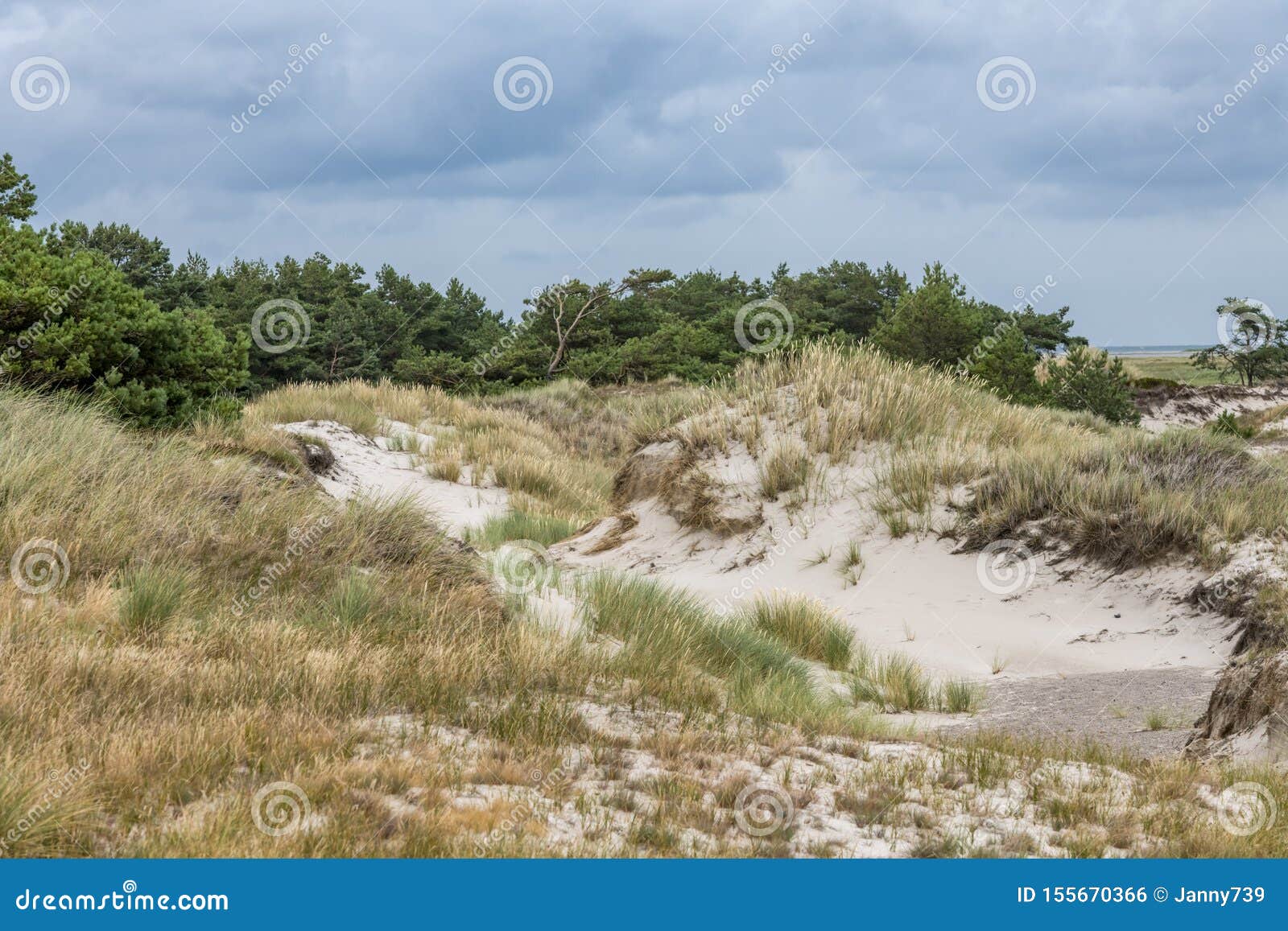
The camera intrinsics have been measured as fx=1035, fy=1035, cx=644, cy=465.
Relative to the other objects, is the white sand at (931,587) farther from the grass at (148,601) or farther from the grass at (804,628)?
the grass at (148,601)

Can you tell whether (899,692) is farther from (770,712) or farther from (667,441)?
(667,441)

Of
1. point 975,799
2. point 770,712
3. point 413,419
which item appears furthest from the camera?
point 413,419

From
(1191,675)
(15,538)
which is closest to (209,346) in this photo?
(15,538)

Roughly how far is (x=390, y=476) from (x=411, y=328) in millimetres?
29899

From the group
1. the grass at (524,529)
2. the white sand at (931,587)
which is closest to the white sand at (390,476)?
the grass at (524,529)

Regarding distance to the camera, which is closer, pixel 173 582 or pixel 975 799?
pixel 975 799

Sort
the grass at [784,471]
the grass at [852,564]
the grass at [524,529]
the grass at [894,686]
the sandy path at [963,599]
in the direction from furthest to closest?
the grass at [524,529]
the grass at [784,471]
the grass at [852,564]
the sandy path at [963,599]
the grass at [894,686]

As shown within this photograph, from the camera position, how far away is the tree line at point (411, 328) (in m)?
12.0

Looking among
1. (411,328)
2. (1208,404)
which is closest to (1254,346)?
(1208,404)

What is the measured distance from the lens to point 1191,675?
7.82 m

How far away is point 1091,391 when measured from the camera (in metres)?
28.4

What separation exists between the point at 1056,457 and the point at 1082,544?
1.39 meters

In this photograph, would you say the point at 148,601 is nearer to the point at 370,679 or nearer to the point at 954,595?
the point at 370,679

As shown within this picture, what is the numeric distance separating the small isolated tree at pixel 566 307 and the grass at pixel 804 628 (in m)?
26.9
